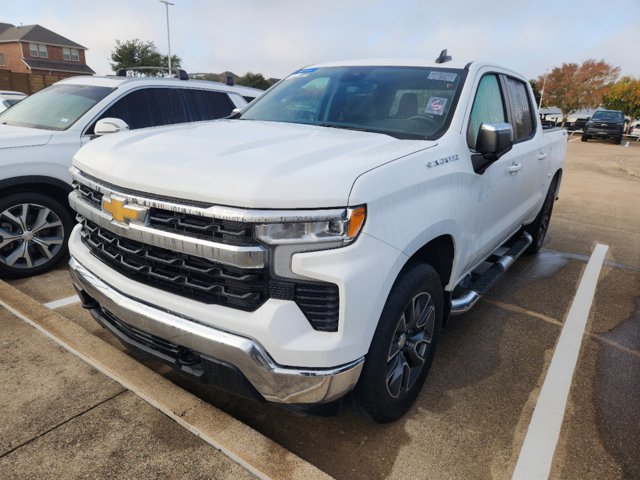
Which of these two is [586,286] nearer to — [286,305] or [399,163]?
[399,163]

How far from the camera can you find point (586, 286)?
4.78 m

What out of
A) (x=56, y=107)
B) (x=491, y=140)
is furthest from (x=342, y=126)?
(x=56, y=107)

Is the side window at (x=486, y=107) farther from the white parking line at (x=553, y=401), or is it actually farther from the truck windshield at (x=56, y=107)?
the truck windshield at (x=56, y=107)

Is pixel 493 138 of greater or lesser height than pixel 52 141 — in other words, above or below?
above

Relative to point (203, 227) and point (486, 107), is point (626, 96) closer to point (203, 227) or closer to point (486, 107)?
point (486, 107)

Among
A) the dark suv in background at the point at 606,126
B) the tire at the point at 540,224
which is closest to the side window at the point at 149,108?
the tire at the point at 540,224

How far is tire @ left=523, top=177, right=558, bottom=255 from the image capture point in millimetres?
5281

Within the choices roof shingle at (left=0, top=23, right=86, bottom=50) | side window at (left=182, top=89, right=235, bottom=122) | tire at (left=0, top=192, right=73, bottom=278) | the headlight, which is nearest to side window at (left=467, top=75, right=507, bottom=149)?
the headlight

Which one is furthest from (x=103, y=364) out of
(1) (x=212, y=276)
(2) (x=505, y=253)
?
(2) (x=505, y=253)

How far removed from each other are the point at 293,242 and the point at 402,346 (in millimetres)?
938

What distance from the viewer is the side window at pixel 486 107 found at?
3035 millimetres

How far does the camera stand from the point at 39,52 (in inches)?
2154

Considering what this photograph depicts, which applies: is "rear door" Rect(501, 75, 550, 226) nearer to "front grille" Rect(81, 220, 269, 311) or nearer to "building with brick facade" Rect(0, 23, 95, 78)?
"front grille" Rect(81, 220, 269, 311)

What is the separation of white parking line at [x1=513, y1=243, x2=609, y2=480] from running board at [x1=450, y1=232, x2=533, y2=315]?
0.65 m
